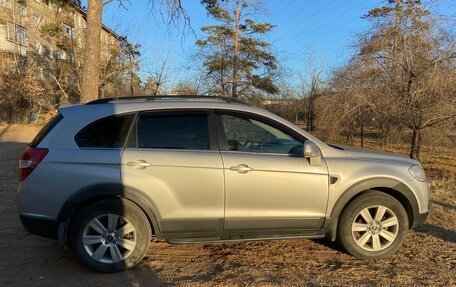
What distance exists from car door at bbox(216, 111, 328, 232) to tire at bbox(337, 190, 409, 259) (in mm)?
360

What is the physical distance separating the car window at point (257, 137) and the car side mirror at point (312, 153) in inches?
4.6

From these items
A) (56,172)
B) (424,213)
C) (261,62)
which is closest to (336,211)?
(424,213)

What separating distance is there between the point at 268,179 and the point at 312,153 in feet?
1.77

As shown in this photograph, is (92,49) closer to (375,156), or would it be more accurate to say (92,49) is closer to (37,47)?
(375,156)

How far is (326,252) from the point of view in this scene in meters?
4.98

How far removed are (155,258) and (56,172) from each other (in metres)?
1.47

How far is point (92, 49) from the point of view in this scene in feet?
31.3

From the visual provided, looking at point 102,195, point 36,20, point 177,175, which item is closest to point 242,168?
point 177,175

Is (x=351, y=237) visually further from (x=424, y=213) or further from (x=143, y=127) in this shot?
(x=143, y=127)

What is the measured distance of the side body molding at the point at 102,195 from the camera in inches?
166

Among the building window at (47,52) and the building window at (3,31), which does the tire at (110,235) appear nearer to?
the building window at (47,52)

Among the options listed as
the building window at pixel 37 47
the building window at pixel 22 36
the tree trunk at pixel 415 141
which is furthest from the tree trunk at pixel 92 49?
the building window at pixel 22 36

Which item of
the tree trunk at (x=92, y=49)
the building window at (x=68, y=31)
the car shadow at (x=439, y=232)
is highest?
the building window at (x=68, y=31)

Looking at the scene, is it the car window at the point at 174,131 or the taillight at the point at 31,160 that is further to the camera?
the car window at the point at 174,131
